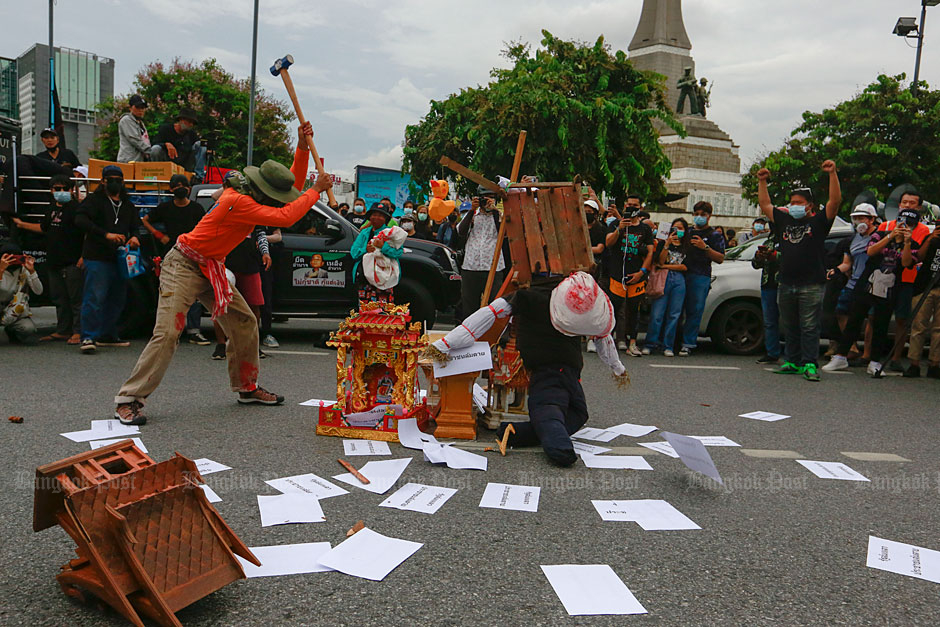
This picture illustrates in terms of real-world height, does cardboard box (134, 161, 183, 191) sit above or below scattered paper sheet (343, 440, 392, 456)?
above

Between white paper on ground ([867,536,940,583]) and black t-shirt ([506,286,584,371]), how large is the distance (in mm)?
2121

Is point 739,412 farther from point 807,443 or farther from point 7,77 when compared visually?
point 7,77

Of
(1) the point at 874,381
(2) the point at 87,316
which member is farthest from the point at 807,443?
(2) the point at 87,316

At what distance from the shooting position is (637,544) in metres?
3.43

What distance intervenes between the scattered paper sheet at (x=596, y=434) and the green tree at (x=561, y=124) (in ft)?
49.4

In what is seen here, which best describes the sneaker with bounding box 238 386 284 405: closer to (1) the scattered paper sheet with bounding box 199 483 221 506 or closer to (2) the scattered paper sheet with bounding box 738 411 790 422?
(1) the scattered paper sheet with bounding box 199 483 221 506

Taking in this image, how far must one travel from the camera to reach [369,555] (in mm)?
3178

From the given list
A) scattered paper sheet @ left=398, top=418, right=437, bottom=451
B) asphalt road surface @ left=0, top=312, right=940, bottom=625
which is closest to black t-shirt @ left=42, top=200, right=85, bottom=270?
asphalt road surface @ left=0, top=312, right=940, bottom=625

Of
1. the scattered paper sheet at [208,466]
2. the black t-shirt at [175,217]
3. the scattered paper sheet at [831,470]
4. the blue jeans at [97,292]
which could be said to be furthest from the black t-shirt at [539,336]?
the blue jeans at [97,292]

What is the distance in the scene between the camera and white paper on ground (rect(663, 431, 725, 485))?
4.08 m

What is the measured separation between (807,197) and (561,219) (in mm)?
4512

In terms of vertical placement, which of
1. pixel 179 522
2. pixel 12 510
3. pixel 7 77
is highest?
pixel 7 77

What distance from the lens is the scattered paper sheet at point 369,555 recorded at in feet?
9.95

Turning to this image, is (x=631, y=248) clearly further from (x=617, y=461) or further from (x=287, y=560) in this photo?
(x=287, y=560)
